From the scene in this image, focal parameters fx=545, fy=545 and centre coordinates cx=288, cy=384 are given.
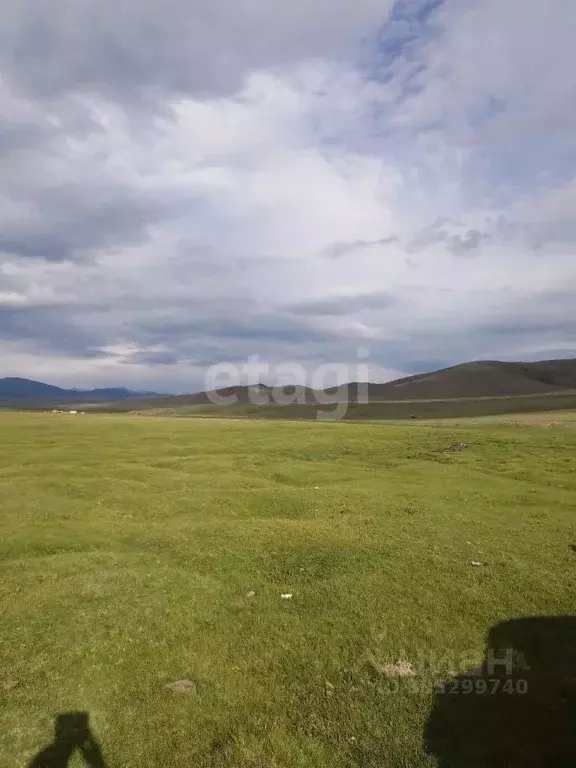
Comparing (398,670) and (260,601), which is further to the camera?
(260,601)

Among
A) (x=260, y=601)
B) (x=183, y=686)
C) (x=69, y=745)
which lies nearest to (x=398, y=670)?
(x=183, y=686)

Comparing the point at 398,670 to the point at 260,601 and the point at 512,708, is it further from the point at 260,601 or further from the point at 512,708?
the point at 260,601

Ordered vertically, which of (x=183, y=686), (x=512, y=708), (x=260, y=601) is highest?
(x=260, y=601)

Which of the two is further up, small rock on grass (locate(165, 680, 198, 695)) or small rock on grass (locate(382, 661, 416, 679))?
small rock on grass (locate(382, 661, 416, 679))

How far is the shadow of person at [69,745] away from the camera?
9609 mm

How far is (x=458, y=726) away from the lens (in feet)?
34.1

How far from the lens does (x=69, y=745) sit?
393 inches

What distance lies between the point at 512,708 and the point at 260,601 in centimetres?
742

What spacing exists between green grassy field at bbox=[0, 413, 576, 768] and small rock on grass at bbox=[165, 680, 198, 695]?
166mm

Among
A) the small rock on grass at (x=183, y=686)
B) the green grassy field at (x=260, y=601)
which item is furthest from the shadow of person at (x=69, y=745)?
the small rock on grass at (x=183, y=686)

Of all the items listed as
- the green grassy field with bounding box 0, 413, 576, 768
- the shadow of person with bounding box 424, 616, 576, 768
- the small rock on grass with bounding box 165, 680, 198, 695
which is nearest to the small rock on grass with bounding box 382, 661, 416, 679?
the green grassy field with bounding box 0, 413, 576, 768

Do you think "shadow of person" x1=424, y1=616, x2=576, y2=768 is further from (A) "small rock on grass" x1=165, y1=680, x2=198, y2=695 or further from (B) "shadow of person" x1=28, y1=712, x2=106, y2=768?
(B) "shadow of person" x1=28, y1=712, x2=106, y2=768

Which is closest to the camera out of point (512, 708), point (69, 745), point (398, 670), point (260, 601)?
point (69, 745)

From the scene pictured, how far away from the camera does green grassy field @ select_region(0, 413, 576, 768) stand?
10.4 m
